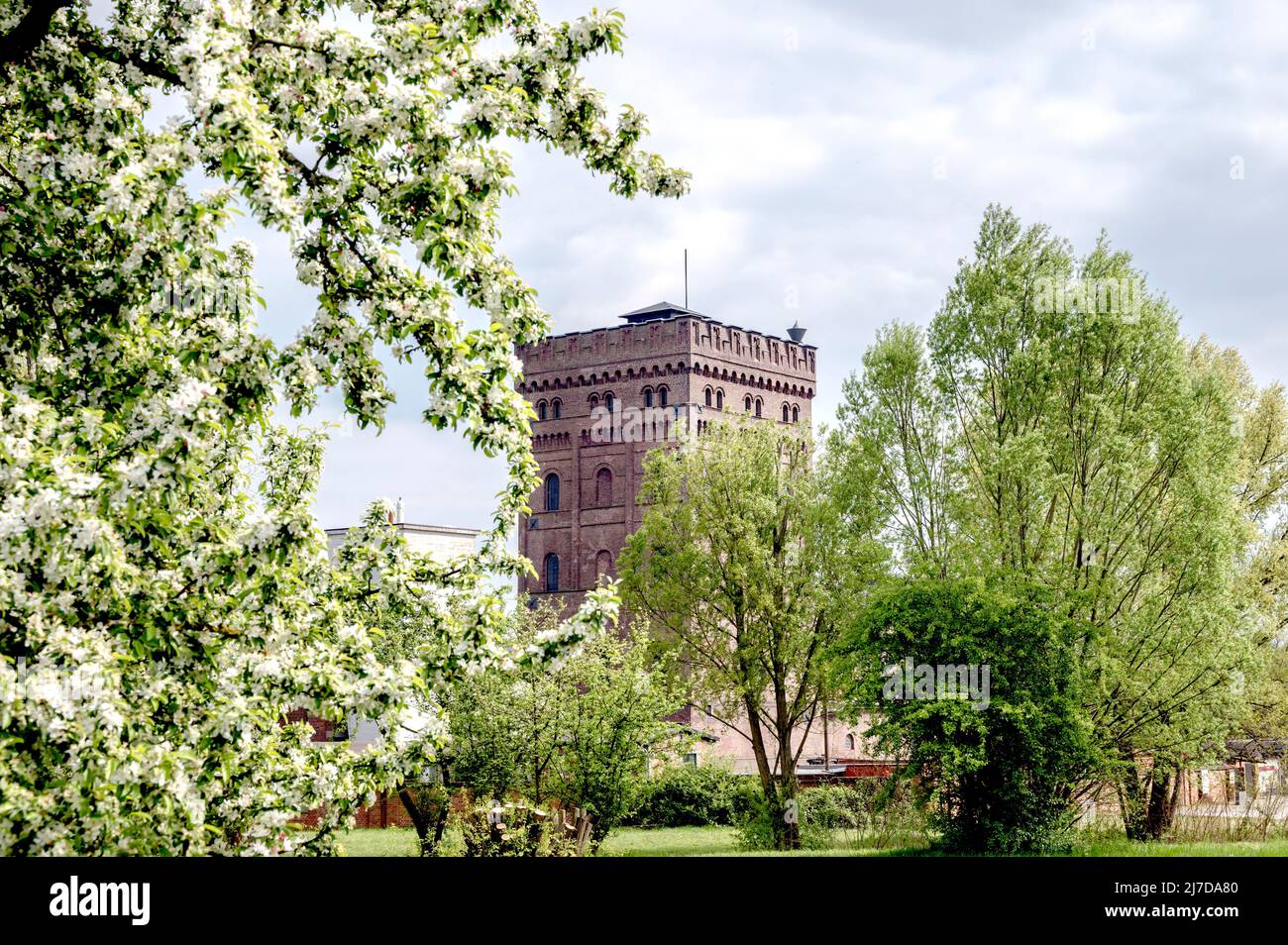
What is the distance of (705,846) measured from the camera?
43.7 m

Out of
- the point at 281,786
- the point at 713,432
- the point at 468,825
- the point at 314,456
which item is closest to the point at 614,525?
the point at 713,432

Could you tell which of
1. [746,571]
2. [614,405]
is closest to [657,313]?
[614,405]

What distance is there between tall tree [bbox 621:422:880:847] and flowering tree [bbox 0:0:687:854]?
36.7m

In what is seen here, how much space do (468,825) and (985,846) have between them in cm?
1507

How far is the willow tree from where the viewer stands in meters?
33.9

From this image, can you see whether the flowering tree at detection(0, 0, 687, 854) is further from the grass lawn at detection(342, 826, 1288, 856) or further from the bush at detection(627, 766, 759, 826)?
the bush at detection(627, 766, 759, 826)

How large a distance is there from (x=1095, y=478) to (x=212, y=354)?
31.8 metres

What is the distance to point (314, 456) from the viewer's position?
1599 cm

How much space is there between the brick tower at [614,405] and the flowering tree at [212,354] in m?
70.4

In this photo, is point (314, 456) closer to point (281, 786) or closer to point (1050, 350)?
point (281, 786)

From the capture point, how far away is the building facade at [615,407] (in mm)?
82250

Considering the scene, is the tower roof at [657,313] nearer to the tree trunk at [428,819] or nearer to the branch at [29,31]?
the tree trunk at [428,819]

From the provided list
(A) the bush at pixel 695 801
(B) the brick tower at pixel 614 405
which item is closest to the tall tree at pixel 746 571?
(A) the bush at pixel 695 801

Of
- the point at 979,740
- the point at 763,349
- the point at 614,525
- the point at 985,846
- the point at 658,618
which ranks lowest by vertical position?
the point at 985,846
